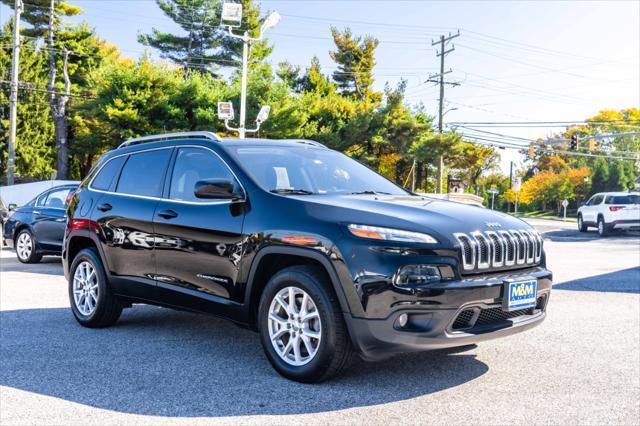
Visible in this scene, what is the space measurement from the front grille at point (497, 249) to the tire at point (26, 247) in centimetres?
1037

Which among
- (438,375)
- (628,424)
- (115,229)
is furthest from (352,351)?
(115,229)

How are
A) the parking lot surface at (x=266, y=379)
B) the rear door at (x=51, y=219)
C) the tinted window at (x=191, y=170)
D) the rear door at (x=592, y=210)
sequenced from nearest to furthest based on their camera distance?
the parking lot surface at (x=266, y=379), the tinted window at (x=191, y=170), the rear door at (x=51, y=219), the rear door at (x=592, y=210)

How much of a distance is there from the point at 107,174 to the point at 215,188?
2.23 meters

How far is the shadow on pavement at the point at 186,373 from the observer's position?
399 cm

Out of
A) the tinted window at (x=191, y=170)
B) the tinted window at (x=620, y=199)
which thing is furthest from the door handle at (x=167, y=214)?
the tinted window at (x=620, y=199)

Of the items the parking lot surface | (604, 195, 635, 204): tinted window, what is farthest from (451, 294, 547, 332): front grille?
(604, 195, 635, 204): tinted window

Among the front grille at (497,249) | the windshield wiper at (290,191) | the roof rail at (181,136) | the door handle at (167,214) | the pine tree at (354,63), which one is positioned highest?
the pine tree at (354,63)

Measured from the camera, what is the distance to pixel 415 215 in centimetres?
429

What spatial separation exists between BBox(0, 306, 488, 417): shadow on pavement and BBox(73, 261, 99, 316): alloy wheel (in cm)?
22

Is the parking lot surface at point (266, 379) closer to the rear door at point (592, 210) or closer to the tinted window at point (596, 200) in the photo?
the rear door at point (592, 210)

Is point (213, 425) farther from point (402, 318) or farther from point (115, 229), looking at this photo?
point (115, 229)

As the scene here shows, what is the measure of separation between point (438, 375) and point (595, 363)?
1403 mm

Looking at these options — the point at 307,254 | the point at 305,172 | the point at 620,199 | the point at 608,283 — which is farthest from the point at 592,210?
the point at 307,254

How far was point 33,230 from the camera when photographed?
12.4 metres
